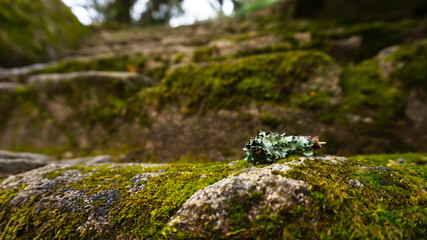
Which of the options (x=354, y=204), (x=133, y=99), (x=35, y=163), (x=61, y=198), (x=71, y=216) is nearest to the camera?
(x=354, y=204)

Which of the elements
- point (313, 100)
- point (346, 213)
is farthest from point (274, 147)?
point (313, 100)

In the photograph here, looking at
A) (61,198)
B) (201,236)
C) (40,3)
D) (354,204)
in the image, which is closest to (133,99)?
(61,198)

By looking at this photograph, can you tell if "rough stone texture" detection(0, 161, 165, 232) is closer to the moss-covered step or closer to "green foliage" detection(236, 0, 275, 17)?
the moss-covered step

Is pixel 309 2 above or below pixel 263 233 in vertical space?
above

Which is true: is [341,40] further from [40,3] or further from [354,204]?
[40,3]

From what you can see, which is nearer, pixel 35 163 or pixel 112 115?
pixel 35 163

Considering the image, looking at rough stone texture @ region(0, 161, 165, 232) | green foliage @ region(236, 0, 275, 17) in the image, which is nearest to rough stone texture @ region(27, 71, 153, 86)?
rough stone texture @ region(0, 161, 165, 232)
